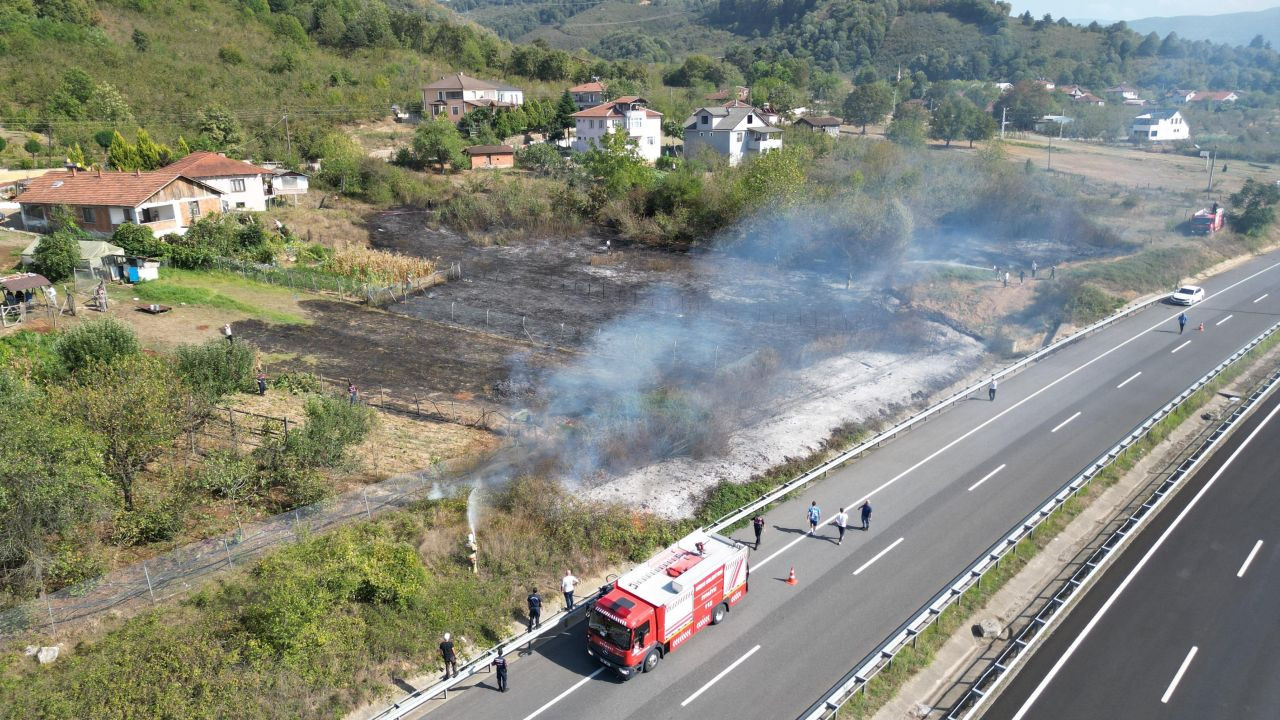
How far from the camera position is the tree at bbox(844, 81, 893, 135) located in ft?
342

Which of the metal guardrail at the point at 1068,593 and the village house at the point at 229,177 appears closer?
the metal guardrail at the point at 1068,593

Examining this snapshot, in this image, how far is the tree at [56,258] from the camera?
125ft

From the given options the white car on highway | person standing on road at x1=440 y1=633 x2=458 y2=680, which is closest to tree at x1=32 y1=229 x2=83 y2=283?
person standing on road at x1=440 y1=633 x2=458 y2=680

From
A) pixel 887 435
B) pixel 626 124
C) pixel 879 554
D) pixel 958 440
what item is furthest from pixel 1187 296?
pixel 626 124

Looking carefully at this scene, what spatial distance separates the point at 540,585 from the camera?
63.6ft

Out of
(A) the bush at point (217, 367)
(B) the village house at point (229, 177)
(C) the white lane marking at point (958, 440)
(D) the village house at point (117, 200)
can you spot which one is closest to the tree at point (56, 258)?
(D) the village house at point (117, 200)

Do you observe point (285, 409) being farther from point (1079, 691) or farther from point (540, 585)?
point (1079, 691)

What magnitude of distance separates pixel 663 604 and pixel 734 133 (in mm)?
72905

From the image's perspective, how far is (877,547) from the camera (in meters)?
21.1

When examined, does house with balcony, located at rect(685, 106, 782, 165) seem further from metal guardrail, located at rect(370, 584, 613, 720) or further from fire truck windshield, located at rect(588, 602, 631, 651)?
fire truck windshield, located at rect(588, 602, 631, 651)

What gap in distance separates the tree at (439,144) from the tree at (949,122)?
194 ft

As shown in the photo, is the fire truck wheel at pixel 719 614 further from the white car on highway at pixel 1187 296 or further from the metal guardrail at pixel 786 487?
the white car on highway at pixel 1187 296

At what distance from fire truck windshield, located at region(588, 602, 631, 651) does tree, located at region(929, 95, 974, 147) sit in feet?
309

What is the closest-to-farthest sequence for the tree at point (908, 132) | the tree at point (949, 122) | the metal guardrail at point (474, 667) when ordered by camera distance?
1. the metal guardrail at point (474, 667)
2. the tree at point (908, 132)
3. the tree at point (949, 122)
